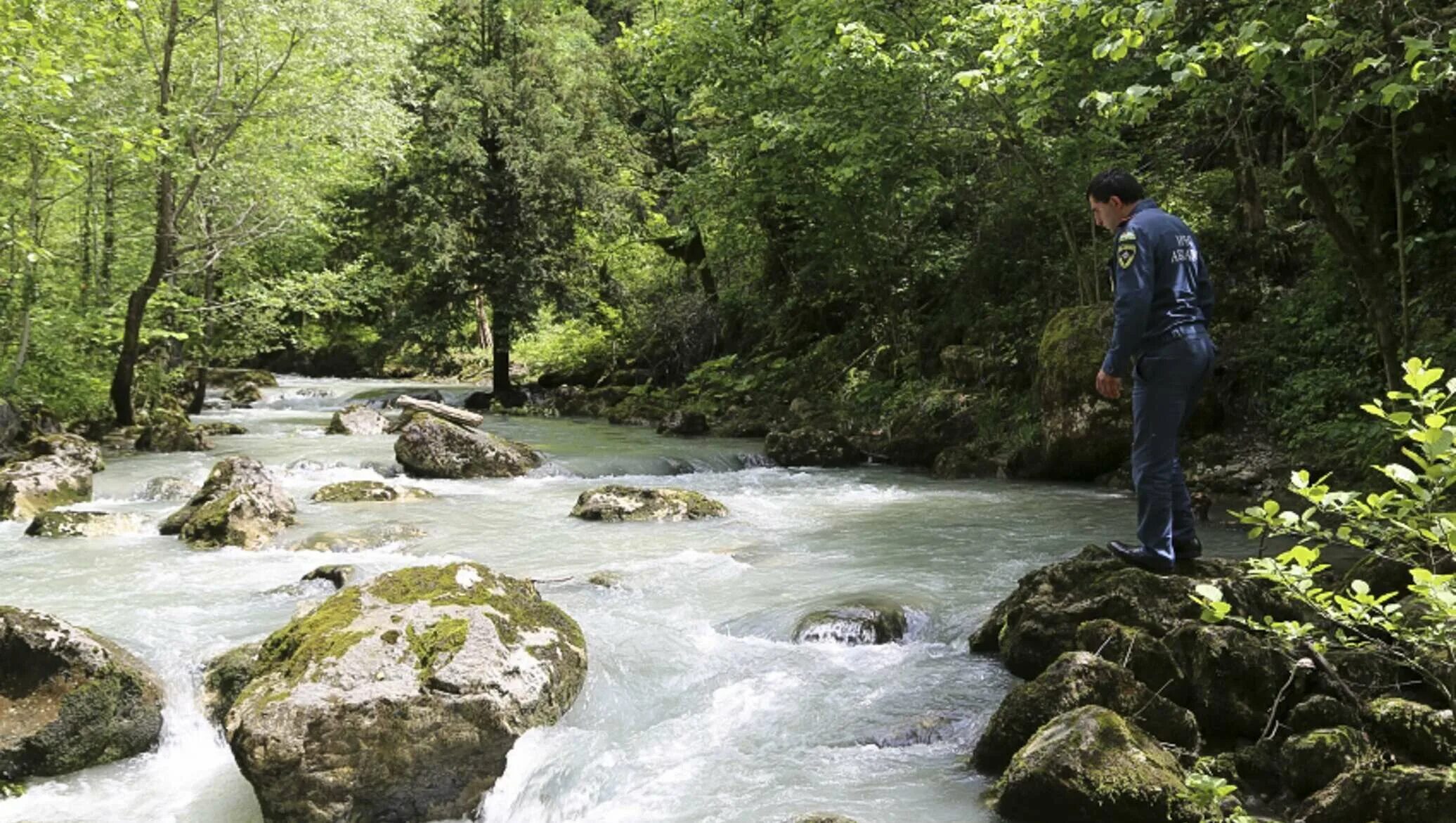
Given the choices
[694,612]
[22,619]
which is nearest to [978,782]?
[694,612]

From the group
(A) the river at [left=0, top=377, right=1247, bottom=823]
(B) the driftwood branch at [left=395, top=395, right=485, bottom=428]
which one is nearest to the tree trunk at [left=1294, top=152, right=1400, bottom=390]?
(A) the river at [left=0, top=377, right=1247, bottom=823]

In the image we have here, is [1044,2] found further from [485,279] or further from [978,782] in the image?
[485,279]

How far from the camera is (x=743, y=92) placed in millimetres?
18562

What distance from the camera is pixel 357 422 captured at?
19828 mm

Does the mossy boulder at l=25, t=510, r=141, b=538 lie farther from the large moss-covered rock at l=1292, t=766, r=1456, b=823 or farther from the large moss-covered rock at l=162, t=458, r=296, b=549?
the large moss-covered rock at l=1292, t=766, r=1456, b=823

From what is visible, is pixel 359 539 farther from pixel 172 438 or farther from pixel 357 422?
pixel 357 422

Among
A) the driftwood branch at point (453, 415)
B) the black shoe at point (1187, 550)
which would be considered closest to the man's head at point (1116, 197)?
the black shoe at point (1187, 550)

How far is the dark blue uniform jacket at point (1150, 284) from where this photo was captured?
548 centimetres

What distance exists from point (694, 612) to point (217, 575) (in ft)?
13.6

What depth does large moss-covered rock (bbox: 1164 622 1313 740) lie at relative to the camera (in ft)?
16.1

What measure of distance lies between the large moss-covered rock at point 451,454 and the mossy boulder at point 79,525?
4751 mm

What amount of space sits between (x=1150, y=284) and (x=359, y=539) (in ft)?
25.3

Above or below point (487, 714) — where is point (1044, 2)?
above

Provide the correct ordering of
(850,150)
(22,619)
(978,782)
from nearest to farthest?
(978,782), (22,619), (850,150)
